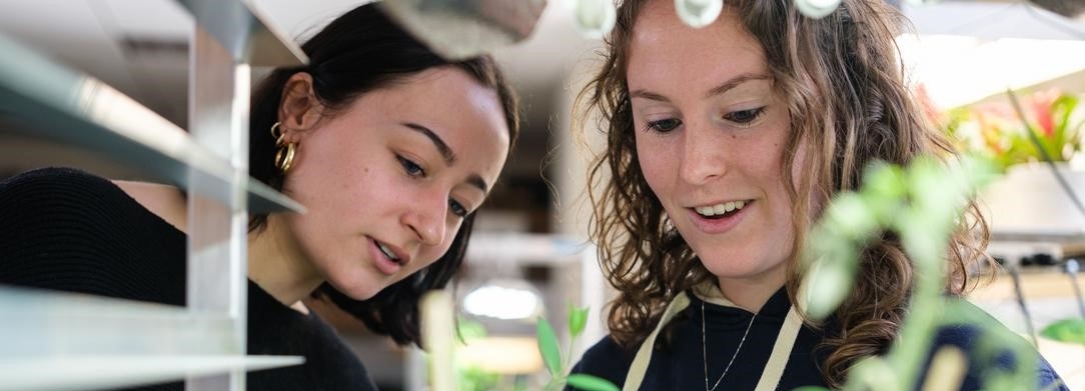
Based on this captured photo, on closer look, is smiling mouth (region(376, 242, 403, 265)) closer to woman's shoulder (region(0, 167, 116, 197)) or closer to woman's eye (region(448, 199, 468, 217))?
woman's eye (region(448, 199, 468, 217))

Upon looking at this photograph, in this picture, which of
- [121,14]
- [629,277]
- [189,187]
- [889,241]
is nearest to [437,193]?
[629,277]

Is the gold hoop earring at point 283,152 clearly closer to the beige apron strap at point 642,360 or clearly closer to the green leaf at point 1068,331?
the beige apron strap at point 642,360

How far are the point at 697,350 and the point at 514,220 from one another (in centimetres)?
603

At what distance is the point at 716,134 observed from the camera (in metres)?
0.94

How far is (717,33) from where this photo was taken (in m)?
0.99

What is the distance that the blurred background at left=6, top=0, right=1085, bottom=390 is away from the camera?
1.17m

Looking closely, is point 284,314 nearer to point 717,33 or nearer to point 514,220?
point 717,33

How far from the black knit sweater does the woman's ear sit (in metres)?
0.22

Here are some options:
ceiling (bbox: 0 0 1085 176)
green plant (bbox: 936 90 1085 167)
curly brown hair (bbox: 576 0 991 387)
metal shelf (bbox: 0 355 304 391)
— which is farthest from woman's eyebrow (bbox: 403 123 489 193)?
ceiling (bbox: 0 0 1085 176)

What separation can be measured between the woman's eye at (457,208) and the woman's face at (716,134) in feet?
1.26

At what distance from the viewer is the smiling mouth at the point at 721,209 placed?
992mm

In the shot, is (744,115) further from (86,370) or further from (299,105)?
(86,370)

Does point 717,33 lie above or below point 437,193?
above

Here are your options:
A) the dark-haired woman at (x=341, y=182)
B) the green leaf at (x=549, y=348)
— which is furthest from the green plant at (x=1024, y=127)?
the green leaf at (x=549, y=348)
